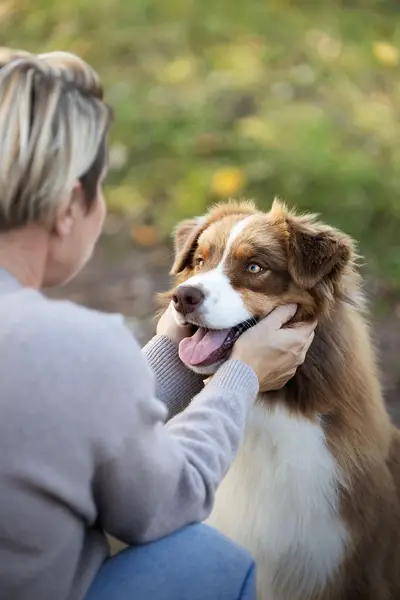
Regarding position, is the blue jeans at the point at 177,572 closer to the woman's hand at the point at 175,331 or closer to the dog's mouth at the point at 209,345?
the dog's mouth at the point at 209,345

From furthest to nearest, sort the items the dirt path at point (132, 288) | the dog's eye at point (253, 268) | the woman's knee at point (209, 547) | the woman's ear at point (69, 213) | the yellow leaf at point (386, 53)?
1. the yellow leaf at point (386, 53)
2. the dirt path at point (132, 288)
3. the dog's eye at point (253, 268)
4. the woman's knee at point (209, 547)
5. the woman's ear at point (69, 213)

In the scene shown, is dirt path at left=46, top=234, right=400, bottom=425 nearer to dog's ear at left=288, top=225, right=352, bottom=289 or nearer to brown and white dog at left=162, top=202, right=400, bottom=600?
brown and white dog at left=162, top=202, right=400, bottom=600

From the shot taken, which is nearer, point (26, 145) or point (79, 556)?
point (26, 145)

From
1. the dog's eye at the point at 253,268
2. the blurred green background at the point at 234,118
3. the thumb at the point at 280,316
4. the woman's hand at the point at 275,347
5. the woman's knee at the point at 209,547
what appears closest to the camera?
the woman's knee at the point at 209,547

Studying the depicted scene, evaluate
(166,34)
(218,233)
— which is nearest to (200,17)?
(166,34)

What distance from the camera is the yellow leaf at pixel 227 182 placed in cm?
487

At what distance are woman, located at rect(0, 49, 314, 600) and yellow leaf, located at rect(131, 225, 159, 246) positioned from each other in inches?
116

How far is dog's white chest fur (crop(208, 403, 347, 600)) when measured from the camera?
237 centimetres

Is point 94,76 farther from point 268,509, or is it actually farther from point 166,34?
point 166,34

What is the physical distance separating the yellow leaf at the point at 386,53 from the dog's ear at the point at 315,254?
3.76 m

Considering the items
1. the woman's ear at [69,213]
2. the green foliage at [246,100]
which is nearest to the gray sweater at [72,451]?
the woman's ear at [69,213]

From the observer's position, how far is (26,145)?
1.57 metres

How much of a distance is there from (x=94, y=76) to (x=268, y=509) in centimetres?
131

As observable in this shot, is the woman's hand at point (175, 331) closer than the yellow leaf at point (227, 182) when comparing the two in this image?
Yes
